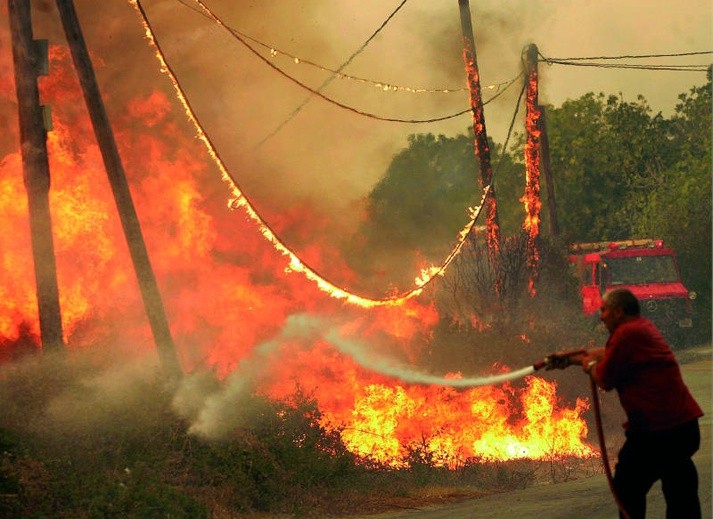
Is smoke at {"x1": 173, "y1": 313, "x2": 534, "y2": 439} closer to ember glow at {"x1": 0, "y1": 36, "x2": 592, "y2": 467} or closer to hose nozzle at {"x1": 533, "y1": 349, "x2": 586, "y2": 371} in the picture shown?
ember glow at {"x1": 0, "y1": 36, "x2": 592, "y2": 467}

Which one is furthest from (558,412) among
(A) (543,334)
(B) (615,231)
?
(B) (615,231)

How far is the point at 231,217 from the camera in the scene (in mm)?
22094

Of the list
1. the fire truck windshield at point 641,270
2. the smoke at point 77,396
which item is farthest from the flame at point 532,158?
the smoke at point 77,396

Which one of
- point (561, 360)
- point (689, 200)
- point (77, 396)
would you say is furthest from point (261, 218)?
point (689, 200)

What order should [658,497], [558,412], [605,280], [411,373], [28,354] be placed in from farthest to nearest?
[605,280] < [558,412] < [411,373] < [28,354] < [658,497]

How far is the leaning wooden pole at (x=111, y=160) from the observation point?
14320mm

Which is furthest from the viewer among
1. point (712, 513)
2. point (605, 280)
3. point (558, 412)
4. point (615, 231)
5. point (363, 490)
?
point (615, 231)

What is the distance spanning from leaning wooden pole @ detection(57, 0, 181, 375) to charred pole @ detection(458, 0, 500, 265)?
10270mm

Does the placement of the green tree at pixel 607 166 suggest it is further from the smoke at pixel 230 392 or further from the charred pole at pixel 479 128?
the smoke at pixel 230 392

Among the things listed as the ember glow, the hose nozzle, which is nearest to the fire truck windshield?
the ember glow

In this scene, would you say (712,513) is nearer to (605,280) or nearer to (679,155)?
(605,280)

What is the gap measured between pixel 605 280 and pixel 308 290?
13.9 m

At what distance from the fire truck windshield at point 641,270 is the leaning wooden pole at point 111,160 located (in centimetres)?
2055

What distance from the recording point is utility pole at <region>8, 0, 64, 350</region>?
44.6 feet
